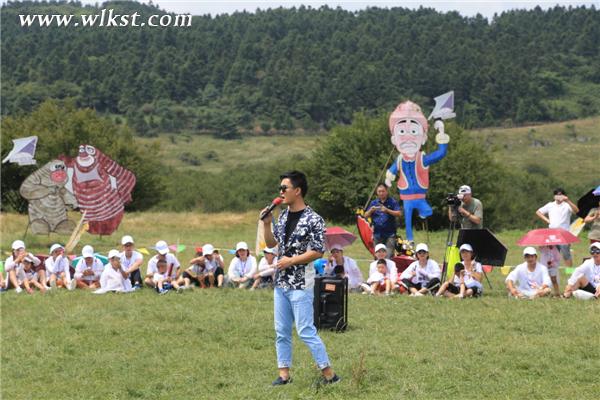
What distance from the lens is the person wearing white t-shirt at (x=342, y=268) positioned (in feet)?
51.8

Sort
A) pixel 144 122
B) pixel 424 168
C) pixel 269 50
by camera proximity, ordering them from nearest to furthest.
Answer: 1. pixel 424 168
2. pixel 144 122
3. pixel 269 50

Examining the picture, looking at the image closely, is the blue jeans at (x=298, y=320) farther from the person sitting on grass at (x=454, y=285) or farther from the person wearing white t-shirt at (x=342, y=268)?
the person wearing white t-shirt at (x=342, y=268)

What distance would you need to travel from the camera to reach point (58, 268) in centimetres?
1755

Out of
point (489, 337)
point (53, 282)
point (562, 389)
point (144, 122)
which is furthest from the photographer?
point (144, 122)

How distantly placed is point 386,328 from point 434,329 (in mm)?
621

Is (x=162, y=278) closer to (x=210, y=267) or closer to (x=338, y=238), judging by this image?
(x=210, y=267)

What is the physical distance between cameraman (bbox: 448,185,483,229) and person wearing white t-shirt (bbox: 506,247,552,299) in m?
1.49

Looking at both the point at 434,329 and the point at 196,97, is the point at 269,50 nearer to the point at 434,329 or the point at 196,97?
the point at 196,97

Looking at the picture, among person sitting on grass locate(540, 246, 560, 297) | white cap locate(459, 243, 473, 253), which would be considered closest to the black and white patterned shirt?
white cap locate(459, 243, 473, 253)

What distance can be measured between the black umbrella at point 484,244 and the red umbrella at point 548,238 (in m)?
0.38

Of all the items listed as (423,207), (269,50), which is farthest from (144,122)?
(423,207)

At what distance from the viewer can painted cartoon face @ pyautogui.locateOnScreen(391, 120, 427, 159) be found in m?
20.2

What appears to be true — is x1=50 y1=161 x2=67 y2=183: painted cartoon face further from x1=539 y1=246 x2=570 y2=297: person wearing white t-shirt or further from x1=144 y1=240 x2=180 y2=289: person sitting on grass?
x1=539 y1=246 x2=570 y2=297: person wearing white t-shirt

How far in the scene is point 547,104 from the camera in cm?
13138
